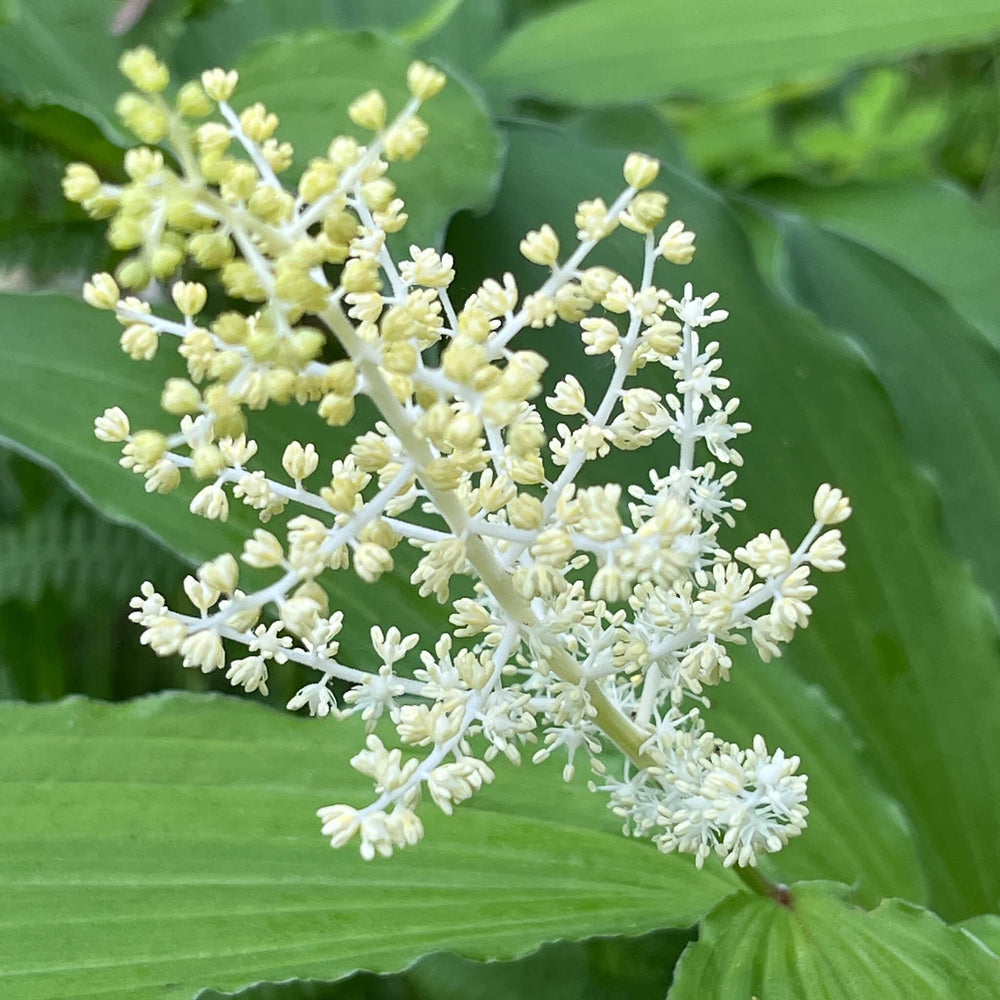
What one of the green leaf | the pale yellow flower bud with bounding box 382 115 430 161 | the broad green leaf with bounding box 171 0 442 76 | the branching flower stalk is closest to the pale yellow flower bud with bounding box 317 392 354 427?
the branching flower stalk

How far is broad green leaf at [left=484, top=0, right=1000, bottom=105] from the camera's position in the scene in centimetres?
118

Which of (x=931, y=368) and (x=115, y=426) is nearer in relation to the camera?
(x=115, y=426)

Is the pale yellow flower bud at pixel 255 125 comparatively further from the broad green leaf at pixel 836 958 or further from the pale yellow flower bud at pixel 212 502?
the broad green leaf at pixel 836 958

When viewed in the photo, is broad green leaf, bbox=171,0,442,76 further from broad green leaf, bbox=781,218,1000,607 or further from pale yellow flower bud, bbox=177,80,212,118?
pale yellow flower bud, bbox=177,80,212,118

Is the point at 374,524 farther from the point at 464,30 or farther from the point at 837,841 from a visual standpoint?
the point at 464,30

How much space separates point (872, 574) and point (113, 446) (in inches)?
24.6

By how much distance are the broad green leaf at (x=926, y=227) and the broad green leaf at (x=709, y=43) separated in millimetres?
161

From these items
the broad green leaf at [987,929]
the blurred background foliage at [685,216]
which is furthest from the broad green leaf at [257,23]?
the broad green leaf at [987,929]

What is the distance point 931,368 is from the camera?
3.20 feet

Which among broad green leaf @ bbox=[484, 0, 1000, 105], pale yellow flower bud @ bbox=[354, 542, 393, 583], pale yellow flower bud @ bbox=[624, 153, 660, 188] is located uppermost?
broad green leaf @ bbox=[484, 0, 1000, 105]

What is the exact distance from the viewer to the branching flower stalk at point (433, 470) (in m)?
0.41

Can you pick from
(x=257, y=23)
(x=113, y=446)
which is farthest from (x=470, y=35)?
(x=113, y=446)

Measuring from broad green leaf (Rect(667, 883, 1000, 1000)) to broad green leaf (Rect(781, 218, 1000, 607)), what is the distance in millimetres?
378

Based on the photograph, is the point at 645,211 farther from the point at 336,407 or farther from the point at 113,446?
the point at 113,446
